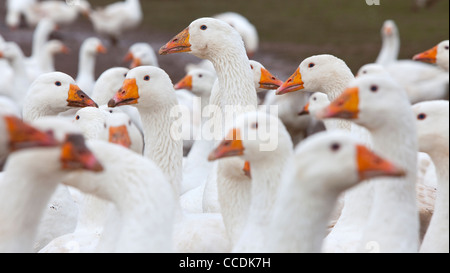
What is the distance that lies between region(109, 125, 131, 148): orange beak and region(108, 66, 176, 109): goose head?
35cm

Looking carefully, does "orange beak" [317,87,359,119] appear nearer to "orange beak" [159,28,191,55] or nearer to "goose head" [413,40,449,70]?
"orange beak" [159,28,191,55]

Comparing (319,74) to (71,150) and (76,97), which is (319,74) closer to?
(76,97)

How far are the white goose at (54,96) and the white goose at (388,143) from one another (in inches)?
113

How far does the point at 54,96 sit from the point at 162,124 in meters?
1.30

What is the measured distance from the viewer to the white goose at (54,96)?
638 centimetres

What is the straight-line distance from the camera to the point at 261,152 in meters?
4.30

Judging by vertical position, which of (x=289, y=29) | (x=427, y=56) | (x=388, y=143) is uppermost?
(x=289, y=29)

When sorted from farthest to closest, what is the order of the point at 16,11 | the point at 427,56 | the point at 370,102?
1. the point at 16,11
2. the point at 427,56
3. the point at 370,102

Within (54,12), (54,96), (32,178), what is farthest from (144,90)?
(54,12)

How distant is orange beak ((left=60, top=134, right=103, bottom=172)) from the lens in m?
3.60

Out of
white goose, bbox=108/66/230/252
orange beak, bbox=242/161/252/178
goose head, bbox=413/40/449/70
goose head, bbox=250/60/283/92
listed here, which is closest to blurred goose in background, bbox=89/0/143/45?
goose head, bbox=413/40/449/70

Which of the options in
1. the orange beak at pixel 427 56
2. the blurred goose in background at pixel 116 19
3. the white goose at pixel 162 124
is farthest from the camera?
the blurred goose in background at pixel 116 19

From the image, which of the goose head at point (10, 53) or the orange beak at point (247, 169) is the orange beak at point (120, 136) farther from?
the goose head at point (10, 53)

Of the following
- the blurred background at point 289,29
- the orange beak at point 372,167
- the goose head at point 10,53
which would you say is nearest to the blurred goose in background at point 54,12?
the blurred background at point 289,29
